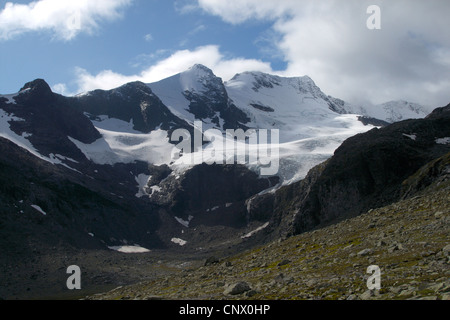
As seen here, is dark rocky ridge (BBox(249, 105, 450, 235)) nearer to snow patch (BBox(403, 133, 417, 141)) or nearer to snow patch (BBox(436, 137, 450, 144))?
snow patch (BBox(403, 133, 417, 141))

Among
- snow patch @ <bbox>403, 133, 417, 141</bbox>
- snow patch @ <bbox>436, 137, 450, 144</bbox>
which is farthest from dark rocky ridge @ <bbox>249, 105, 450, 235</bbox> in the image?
snow patch @ <bbox>436, 137, 450, 144</bbox>

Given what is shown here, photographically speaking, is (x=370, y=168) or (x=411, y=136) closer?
(x=370, y=168)

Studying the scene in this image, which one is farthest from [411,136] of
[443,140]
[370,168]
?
[370,168]

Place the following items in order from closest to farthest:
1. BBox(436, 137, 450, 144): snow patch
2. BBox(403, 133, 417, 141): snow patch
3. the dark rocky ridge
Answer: the dark rocky ridge → BBox(436, 137, 450, 144): snow patch → BBox(403, 133, 417, 141): snow patch

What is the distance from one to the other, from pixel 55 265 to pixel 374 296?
15838 cm

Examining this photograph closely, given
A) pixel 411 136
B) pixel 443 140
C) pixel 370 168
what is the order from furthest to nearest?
1. pixel 411 136
2. pixel 443 140
3. pixel 370 168

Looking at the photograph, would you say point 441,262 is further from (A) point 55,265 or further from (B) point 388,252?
(A) point 55,265

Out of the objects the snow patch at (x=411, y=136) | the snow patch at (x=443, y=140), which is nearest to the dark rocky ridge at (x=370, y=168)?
the snow patch at (x=411, y=136)

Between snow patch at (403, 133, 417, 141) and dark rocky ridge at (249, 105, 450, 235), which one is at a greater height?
snow patch at (403, 133, 417, 141)

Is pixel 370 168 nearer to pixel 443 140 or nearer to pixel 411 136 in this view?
pixel 411 136

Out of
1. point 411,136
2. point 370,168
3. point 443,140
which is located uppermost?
point 411,136

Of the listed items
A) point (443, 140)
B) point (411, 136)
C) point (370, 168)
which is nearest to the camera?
point (370, 168)

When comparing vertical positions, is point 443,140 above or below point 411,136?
below
